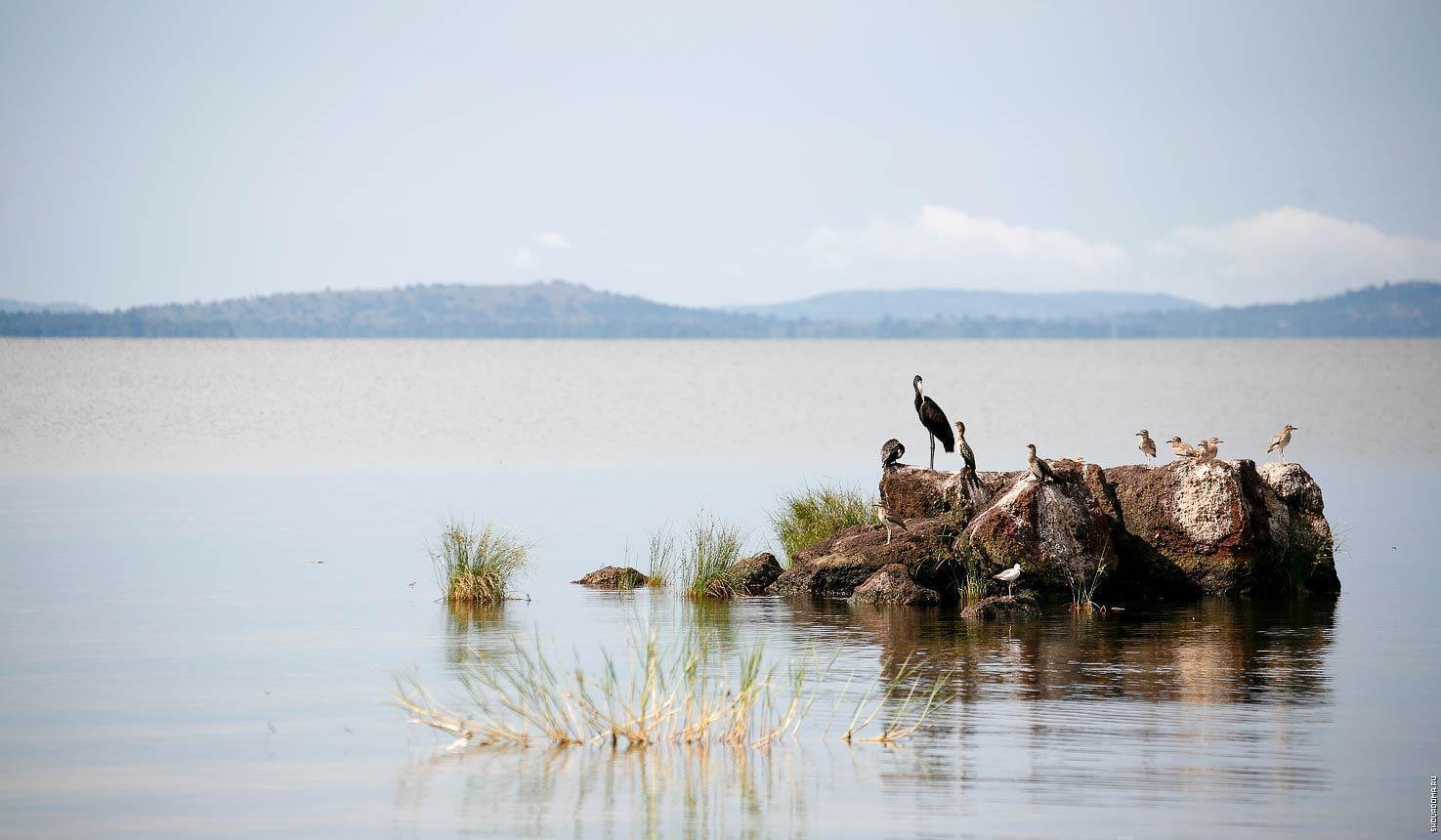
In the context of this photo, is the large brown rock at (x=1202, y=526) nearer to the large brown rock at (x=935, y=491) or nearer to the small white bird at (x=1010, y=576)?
the large brown rock at (x=935, y=491)

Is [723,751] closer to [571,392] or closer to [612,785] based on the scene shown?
[612,785]

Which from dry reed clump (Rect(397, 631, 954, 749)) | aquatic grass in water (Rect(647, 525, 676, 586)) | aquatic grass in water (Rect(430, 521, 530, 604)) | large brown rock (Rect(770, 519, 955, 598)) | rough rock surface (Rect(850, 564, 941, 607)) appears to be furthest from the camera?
aquatic grass in water (Rect(647, 525, 676, 586))

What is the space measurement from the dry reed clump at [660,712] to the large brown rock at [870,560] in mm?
4903

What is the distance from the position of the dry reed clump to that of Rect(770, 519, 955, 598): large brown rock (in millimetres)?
4903

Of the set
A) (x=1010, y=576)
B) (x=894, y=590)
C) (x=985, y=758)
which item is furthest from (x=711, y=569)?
(x=985, y=758)

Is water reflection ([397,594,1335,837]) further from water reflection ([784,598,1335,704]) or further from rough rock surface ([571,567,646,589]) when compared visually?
rough rock surface ([571,567,646,589])

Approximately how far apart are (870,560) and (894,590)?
87 cm

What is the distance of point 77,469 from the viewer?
133 feet

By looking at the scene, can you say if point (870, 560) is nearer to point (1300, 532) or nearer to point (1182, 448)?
point (1182, 448)

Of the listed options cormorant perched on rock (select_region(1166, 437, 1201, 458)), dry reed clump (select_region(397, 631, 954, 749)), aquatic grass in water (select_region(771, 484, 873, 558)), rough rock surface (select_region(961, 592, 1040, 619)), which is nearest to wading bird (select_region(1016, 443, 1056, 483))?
rough rock surface (select_region(961, 592, 1040, 619))

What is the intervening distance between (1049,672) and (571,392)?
8567 centimetres

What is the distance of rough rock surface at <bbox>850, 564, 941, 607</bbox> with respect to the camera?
19.0 metres

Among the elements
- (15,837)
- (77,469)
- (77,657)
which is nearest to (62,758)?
(15,837)

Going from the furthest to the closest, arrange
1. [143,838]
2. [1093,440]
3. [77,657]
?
[1093,440] → [77,657] → [143,838]
